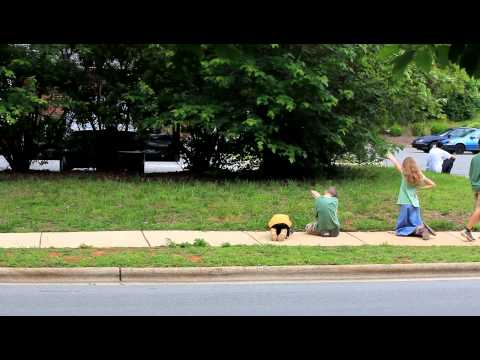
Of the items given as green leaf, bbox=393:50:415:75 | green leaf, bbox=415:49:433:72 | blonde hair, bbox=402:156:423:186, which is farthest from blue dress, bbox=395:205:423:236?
green leaf, bbox=415:49:433:72

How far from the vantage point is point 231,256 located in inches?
390

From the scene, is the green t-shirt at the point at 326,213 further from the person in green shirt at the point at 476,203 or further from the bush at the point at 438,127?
the bush at the point at 438,127

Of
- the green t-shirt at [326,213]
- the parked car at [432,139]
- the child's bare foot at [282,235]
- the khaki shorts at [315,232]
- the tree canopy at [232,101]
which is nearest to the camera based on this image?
the child's bare foot at [282,235]

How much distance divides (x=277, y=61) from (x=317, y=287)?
740 centimetres

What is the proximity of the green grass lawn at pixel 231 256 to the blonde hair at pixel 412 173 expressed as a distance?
1431mm

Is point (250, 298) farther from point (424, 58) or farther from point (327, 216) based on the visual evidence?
point (424, 58)

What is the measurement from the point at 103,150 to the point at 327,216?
27.6ft

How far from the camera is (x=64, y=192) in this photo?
45.8 feet

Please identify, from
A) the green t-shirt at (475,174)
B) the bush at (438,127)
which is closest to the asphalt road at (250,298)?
the green t-shirt at (475,174)

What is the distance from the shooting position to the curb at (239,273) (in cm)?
905

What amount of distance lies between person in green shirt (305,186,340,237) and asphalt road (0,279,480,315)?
2.49 meters

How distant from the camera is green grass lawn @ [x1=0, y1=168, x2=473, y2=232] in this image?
12.3m
